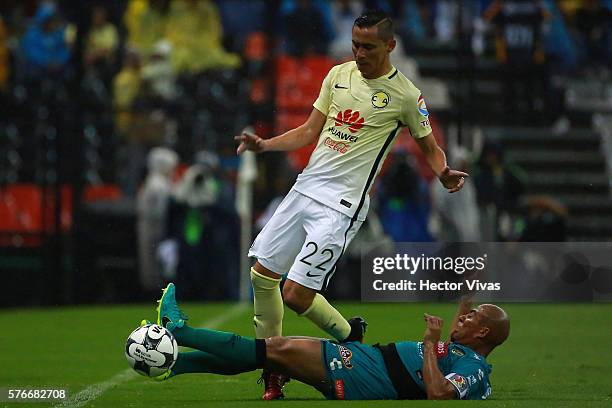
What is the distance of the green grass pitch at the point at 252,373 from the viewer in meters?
8.76

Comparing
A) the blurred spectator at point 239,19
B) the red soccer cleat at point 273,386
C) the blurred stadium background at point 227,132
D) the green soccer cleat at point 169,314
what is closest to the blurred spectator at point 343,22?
the blurred stadium background at point 227,132

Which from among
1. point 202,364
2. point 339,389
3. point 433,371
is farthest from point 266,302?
point 433,371

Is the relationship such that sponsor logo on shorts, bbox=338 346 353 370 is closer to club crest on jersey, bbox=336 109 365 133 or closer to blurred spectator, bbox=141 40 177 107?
club crest on jersey, bbox=336 109 365 133

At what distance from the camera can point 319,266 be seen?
28.6ft

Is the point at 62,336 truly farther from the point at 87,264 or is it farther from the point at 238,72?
the point at 238,72

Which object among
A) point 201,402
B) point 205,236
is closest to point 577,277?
point 205,236

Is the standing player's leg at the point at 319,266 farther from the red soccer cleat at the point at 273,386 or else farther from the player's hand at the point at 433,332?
the player's hand at the point at 433,332

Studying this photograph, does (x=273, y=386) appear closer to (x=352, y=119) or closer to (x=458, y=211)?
(x=352, y=119)

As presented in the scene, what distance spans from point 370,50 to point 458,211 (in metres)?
9.23

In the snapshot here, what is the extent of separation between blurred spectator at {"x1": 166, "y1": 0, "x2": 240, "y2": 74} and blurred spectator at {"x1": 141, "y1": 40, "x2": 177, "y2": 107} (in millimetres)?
113

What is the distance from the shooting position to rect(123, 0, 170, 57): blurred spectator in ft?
61.7

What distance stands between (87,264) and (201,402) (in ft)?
33.6

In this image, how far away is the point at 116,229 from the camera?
18281mm

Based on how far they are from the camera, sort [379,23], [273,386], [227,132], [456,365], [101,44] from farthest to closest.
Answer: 1. [101,44]
2. [227,132]
3. [379,23]
4. [273,386]
5. [456,365]
